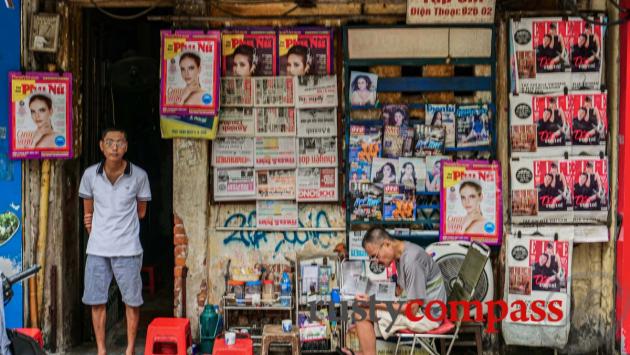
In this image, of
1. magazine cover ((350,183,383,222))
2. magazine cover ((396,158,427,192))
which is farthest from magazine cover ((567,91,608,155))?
magazine cover ((350,183,383,222))

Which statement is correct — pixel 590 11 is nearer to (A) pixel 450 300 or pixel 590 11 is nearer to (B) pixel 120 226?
(A) pixel 450 300

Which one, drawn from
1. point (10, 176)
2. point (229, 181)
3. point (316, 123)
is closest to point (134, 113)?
point (10, 176)

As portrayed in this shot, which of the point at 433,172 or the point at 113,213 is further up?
the point at 433,172

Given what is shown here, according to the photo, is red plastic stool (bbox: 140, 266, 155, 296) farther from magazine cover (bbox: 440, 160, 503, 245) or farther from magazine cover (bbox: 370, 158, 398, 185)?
magazine cover (bbox: 440, 160, 503, 245)

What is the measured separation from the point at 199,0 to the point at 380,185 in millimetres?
2449

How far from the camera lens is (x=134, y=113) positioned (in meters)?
10.5

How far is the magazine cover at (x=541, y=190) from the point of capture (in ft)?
23.1

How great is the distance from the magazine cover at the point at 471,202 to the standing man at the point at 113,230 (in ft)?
9.19

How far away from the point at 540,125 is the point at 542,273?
1.36 metres

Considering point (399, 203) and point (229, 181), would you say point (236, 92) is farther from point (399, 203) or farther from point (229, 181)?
point (399, 203)

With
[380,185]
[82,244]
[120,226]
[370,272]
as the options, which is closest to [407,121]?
[380,185]

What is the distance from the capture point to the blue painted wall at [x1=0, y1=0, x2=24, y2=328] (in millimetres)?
7070

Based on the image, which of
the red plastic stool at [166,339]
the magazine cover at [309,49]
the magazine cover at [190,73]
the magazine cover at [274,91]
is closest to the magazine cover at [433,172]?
the magazine cover at [309,49]

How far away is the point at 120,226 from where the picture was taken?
6.76m
